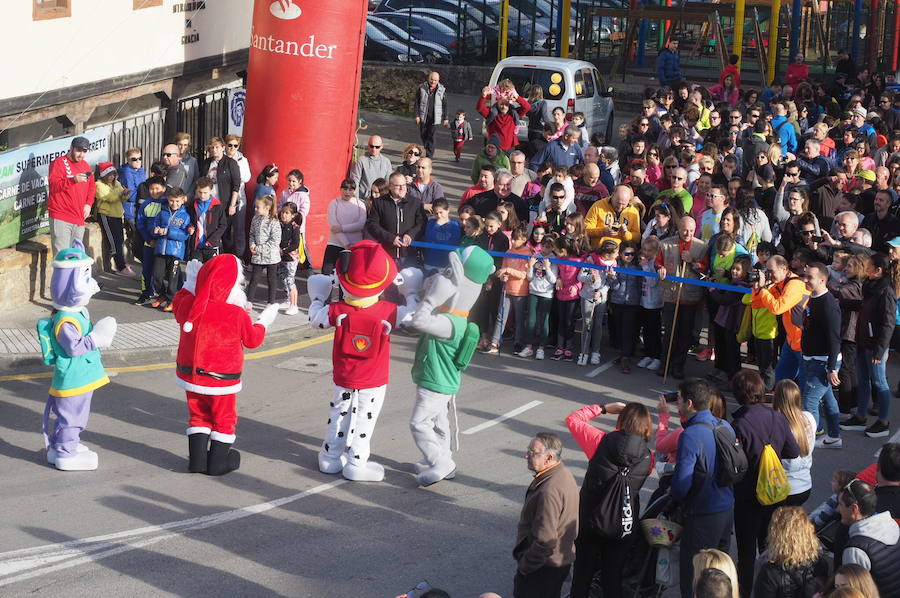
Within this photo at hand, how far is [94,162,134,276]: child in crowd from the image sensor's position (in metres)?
16.0

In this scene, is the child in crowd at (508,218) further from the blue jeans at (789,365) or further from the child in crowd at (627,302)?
the blue jeans at (789,365)

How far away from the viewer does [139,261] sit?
16516mm

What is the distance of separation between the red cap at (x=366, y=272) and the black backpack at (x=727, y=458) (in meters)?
3.03

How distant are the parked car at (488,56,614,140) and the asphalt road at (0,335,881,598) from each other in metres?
11.0

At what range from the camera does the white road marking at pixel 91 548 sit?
859 cm

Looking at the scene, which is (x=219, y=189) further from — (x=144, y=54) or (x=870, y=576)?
(x=870, y=576)

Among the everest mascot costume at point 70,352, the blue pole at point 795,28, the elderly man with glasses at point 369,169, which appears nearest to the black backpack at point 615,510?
the everest mascot costume at point 70,352

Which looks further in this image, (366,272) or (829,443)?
(829,443)

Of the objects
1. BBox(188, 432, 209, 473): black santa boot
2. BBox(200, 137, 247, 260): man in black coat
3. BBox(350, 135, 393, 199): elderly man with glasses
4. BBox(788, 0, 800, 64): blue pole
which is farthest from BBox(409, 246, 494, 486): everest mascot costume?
BBox(788, 0, 800, 64): blue pole

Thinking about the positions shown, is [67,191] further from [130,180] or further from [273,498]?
[273,498]

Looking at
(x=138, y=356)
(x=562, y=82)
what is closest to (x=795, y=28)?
(x=562, y=82)

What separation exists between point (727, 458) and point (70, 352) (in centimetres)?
515

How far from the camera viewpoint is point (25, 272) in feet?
49.0

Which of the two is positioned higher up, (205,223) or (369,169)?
(369,169)
